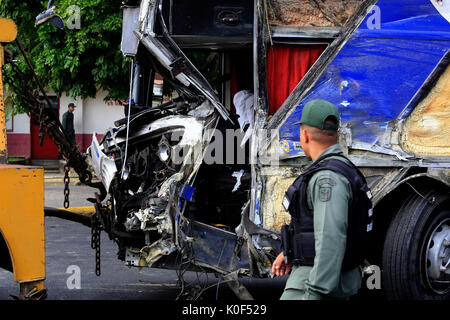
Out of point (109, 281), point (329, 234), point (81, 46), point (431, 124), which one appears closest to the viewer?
point (329, 234)

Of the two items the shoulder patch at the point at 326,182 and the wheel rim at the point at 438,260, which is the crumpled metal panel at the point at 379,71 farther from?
the shoulder patch at the point at 326,182

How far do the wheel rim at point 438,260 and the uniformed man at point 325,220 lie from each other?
2.48 meters

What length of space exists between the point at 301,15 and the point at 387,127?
1.08m

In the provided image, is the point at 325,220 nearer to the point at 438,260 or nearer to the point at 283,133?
the point at 283,133

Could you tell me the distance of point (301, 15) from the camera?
5316mm

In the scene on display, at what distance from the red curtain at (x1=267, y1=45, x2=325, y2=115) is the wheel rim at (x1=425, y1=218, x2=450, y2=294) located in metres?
1.65

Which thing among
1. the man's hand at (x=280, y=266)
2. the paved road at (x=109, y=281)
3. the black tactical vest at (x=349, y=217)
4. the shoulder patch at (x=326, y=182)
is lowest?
the paved road at (x=109, y=281)

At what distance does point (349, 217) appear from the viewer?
3207mm

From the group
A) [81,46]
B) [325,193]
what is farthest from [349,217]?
[81,46]

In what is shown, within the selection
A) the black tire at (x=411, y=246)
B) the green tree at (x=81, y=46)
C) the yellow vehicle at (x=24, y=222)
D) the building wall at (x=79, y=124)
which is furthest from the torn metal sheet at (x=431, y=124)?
the building wall at (x=79, y=124)

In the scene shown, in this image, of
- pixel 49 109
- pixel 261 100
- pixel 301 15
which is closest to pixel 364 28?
pixel 301 15

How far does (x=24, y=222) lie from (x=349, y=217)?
2166 mm

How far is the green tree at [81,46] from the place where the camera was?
38.4 feet

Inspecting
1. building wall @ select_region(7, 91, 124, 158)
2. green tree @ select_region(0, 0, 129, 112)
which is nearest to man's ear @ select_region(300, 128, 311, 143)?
green tree @ select_region(0, 0, 129, 112)
